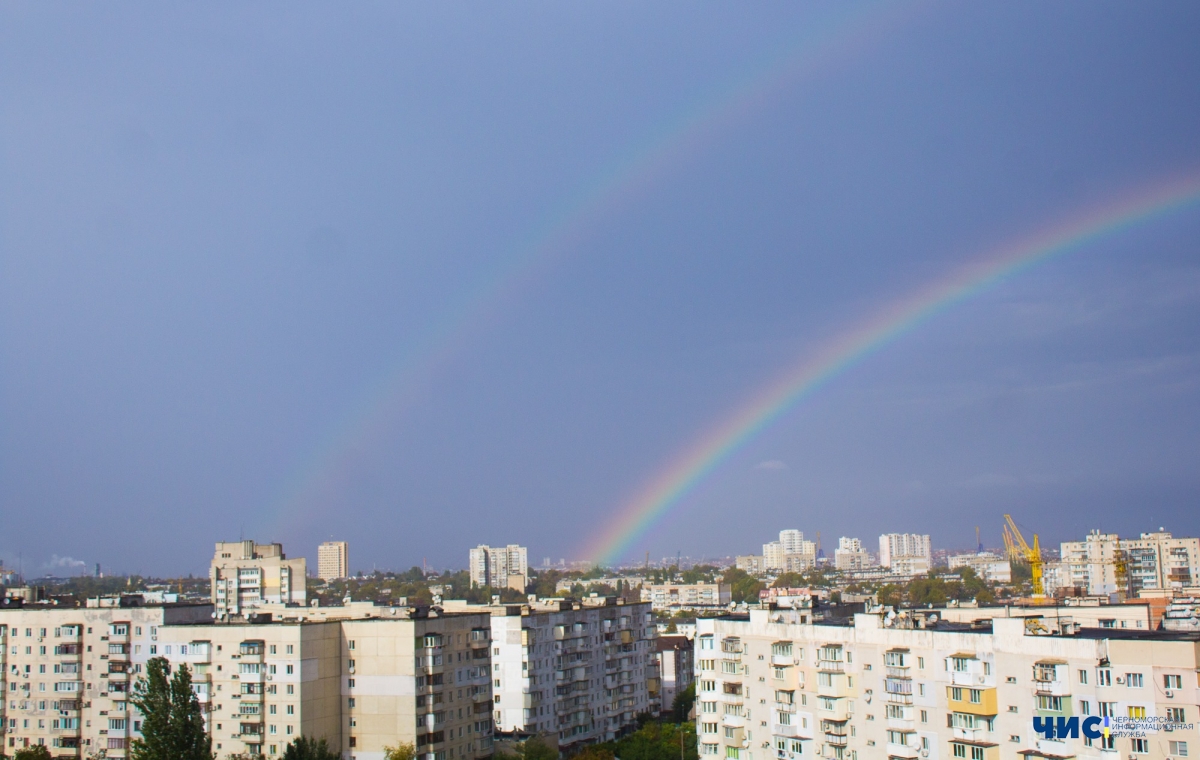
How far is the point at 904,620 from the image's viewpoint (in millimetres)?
28531

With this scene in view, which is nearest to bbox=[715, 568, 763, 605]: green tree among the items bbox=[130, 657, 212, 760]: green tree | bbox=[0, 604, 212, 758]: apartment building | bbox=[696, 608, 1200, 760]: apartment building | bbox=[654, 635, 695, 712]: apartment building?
bbox=[654, 635, 695, 712]: apartment building

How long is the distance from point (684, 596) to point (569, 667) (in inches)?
3727

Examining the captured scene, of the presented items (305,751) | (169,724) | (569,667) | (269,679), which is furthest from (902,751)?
(569,667)

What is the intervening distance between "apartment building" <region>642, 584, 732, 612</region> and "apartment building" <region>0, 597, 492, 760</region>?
9727cm

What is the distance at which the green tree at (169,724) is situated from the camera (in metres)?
28.0

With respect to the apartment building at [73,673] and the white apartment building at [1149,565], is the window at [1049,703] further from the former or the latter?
the white apartment building at [1149,565]

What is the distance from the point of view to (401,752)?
31125 mm

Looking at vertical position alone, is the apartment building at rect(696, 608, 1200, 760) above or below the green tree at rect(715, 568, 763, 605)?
above

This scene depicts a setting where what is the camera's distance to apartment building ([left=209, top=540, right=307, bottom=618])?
96625mm

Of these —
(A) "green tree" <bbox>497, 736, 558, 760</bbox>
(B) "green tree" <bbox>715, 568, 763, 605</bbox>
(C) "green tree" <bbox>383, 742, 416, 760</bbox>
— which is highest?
(C) "green tree" <bbox>383, 742, 416, 760</bbox>

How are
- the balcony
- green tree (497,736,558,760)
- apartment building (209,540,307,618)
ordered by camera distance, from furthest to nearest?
apartment building (209,540,307,618)
green tree (497,736,558,760)
the balcony

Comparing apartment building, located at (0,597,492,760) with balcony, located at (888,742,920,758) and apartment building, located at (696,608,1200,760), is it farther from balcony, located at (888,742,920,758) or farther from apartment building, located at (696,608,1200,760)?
balcony, located at (888,742,920,758)

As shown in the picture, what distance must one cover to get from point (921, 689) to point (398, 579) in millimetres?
168774

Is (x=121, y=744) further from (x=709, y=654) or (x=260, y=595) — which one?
(x=260, y=595)
